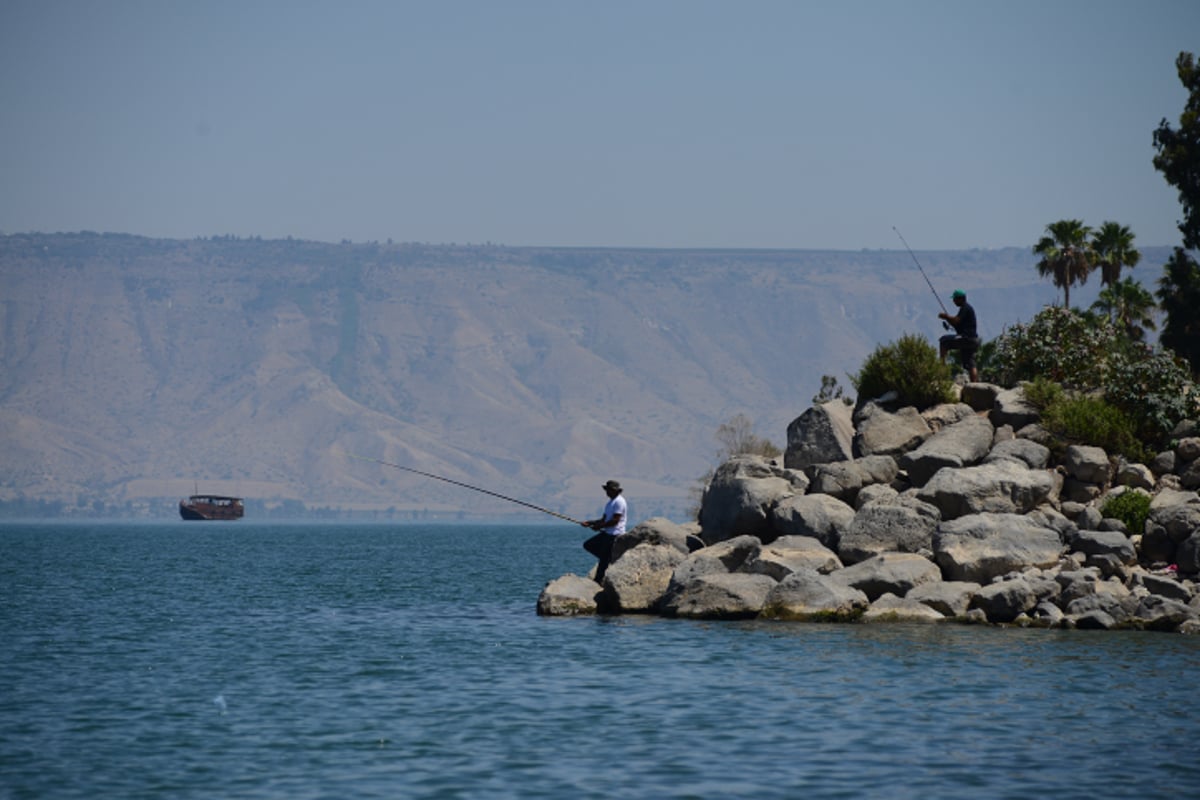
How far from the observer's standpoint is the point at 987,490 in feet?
108

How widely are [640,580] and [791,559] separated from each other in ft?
10.8

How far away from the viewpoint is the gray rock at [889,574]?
30609mm

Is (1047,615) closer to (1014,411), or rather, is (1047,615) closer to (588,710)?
(1014,411)

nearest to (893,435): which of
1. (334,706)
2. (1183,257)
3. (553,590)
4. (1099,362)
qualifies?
(1099,362)

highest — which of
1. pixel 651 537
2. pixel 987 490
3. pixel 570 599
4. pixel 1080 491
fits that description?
pixel 1080 491

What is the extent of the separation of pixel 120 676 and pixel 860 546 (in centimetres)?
1516

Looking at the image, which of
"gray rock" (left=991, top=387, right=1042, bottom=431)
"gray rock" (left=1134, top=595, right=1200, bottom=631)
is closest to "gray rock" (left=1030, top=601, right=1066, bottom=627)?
"gray rock" (left=1134, top=595, right=1200, bottom=631)

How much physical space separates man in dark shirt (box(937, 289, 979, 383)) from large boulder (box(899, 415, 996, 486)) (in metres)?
2.64

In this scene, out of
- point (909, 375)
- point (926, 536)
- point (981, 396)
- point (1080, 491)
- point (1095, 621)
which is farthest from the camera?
point (981, 396)

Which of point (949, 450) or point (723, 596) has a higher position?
point (949, 450)

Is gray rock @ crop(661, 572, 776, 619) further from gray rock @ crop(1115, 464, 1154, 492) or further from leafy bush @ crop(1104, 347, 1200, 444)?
leafy bush @ crop(1104, 347, 1200, 444)

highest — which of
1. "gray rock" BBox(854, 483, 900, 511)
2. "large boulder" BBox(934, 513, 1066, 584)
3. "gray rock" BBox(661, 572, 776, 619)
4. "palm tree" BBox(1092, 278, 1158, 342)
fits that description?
"palm tree" BBox(1092, 278, 1158, 342)

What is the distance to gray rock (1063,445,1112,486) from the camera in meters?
33.9

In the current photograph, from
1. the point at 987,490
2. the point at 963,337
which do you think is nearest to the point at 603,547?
the point at 987,490
